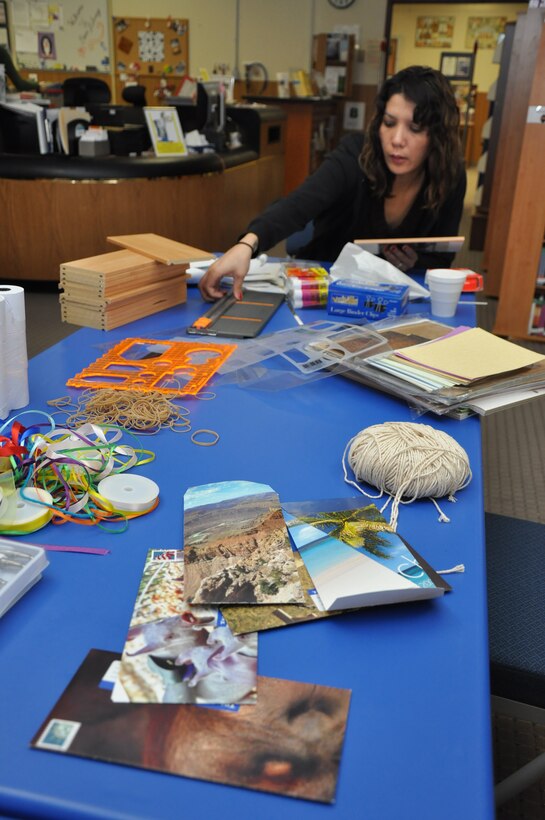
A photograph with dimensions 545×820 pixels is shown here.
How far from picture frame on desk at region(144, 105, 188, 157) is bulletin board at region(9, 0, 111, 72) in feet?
15.6

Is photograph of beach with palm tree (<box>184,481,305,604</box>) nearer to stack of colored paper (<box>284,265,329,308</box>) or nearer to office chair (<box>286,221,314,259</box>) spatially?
stack of colored paper (<box>284,265,329,308</box>)

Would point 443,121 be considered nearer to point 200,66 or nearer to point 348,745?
point 348,745

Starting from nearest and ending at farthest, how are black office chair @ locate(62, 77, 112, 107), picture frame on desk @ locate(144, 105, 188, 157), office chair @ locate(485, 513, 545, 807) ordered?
office chair @ locate(485, 513, 545, 807) < picture frame on desk @ locate(144, 105, 188, 157) < black office chair @ locate(62, 77, 112, 107)

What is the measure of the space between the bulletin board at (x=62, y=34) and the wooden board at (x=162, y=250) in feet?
25.5

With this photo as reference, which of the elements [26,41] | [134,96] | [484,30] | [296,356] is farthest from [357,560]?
[484,30]

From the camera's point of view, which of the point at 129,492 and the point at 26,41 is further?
the point at 26,41

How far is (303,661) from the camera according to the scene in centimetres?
69

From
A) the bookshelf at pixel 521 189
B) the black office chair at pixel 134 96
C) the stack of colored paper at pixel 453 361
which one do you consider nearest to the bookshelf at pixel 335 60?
the black office chair at pixel 134 96

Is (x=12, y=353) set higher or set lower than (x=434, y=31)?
lower

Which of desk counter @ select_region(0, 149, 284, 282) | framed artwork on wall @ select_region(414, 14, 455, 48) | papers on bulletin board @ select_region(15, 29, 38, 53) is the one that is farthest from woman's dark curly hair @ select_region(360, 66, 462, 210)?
framed artwork on wall @ select_region(414, 14, 455, 48)

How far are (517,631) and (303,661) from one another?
1.82 feet

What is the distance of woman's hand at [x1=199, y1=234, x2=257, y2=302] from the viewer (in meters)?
1.77

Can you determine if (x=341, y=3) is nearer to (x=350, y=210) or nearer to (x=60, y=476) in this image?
(x=350, y=210)

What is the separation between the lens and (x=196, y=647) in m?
0.69
